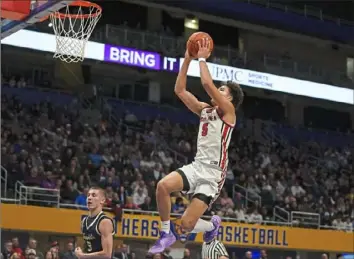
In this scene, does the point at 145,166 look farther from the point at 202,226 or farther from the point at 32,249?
the point at 202,226

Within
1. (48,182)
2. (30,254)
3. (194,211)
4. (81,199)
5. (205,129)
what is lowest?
(30,254)

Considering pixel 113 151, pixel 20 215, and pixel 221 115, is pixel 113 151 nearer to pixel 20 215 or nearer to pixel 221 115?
pixel 20 215

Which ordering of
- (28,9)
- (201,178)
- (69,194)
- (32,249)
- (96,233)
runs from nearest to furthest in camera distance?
(201,178)
(96,233)
(28,9)
(32,249)
(69,194)

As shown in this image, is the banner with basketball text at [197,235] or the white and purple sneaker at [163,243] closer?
the white and purple sneaker at [163,243]

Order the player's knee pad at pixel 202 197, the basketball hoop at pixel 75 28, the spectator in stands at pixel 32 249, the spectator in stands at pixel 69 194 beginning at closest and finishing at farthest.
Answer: the player's knee pad at pixel 202 197, the basketball hoop at pixel 75 28, the spectator in stands at pixel 32 249, the spectator in stands at pixel 69 194

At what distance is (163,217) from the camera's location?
26.7 feet

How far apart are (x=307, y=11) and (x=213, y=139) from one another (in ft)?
75.0

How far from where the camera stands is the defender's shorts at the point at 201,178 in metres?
8.16

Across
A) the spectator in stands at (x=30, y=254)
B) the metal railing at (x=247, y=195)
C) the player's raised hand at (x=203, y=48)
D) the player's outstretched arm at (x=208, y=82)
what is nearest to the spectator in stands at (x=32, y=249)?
the spectator in stands at (x=30, y=254)

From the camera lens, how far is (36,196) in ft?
64.4

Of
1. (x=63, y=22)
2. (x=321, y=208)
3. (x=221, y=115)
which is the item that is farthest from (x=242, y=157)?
(x=221, y=115)

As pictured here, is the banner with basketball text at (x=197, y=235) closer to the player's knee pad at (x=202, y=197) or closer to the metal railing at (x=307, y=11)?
the player's knee pad at (x=202, y=197)

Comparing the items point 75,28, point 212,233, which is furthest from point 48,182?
point 212,233

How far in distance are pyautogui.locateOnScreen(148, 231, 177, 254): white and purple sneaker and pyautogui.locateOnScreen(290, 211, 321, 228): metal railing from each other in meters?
16.2
